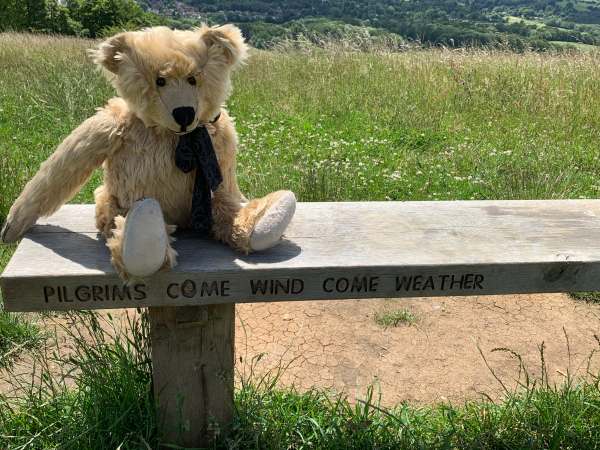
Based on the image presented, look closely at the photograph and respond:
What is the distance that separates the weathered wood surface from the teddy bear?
0.09 m

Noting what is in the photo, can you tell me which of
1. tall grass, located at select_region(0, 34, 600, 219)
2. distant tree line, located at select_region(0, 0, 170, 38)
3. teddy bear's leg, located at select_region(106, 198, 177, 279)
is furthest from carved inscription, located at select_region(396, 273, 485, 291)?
distant tree line, located at select_region(0, 0, 170, 38)

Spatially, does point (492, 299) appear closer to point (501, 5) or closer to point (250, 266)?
point (250, 266)

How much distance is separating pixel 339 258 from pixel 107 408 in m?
1.09

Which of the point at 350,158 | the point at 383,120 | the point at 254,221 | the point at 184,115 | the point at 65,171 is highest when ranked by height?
the point at 184,115

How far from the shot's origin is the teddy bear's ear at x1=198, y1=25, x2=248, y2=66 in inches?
71.1

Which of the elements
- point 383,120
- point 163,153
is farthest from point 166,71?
point 383,120

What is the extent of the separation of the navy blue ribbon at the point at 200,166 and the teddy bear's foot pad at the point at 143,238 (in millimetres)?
279

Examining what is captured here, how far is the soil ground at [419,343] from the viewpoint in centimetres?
287

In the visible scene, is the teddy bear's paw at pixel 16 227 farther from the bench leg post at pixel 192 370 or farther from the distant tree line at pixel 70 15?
the distant tree line at pixel 70 15

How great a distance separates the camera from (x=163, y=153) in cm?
184

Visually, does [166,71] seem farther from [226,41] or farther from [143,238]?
[143,238]

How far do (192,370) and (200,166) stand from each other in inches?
30.0

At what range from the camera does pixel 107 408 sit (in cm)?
213

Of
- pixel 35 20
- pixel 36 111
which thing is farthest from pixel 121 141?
pixel 35 20
